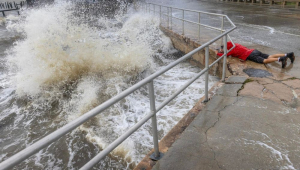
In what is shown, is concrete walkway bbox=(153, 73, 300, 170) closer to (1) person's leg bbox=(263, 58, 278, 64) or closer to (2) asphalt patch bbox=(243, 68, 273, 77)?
(2) asphalt patch bbox=(243, 68, 273, 77)

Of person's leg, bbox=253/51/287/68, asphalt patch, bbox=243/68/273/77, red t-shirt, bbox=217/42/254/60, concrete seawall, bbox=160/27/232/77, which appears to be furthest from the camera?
concrete seawall, bbox=160/27/232/77

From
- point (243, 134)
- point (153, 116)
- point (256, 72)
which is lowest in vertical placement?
point (243, 134)

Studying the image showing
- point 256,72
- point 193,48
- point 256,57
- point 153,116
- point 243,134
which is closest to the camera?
point 153,116

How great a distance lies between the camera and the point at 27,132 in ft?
15.1

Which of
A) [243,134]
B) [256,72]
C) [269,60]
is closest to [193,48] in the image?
[269,60]

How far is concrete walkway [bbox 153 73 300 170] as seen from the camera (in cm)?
229

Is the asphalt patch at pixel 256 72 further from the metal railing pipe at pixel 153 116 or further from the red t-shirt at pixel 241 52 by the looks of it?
the metal railing pipe at pixel 153 116

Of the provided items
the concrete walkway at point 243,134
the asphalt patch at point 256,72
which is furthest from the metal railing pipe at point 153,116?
the asphalt patch at point 256,72

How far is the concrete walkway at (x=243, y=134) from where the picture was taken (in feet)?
7.50

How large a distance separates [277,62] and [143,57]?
180 inches

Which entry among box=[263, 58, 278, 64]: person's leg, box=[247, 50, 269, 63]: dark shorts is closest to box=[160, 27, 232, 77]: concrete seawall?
box=[247, 50, 269, 63]: dark shorts

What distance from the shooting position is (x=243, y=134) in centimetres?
270

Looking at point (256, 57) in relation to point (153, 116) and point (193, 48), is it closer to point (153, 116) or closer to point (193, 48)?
point (193, 48)

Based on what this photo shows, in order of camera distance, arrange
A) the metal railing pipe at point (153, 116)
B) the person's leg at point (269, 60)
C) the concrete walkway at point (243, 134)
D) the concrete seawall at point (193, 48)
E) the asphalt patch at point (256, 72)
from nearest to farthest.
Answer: the metal railing pipe at point (153, 116), the concrete walkway at point (243, 134), the asphalt patch at point (256, 72), the person's leg at point (269, 60), the concrete seawall at point (193, 48)
